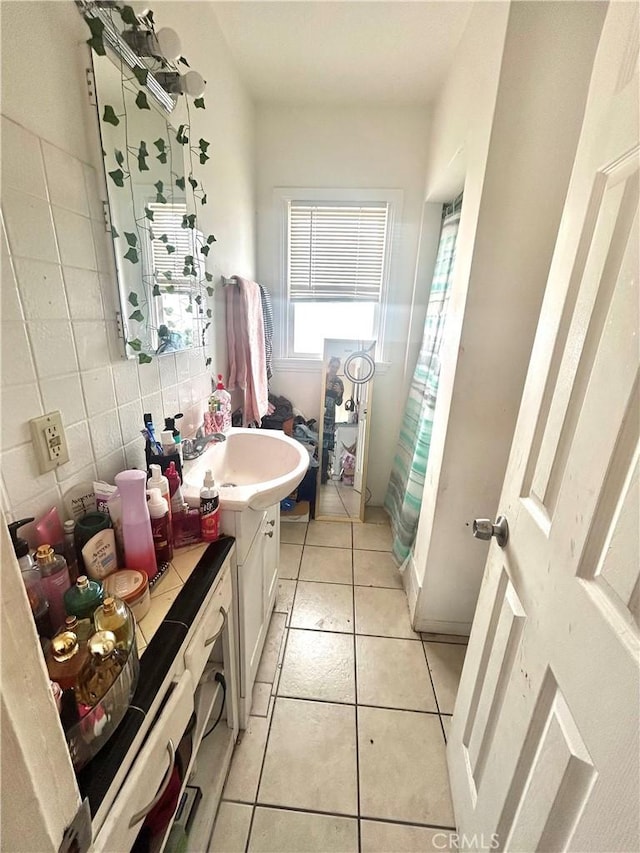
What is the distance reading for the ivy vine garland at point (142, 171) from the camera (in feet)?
2.74

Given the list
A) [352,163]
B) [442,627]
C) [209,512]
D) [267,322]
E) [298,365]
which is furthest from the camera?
[298,365]

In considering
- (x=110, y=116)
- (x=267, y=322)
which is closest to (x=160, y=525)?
(x=110, y=116)

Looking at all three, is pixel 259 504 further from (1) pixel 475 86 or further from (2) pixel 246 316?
(1) pixel 475 86

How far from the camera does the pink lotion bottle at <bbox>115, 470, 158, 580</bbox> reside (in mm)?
760

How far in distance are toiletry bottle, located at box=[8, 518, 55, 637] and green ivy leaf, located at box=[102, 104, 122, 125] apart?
0.91 m

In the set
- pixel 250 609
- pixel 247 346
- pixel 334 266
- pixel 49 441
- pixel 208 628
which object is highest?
pixel 334 266

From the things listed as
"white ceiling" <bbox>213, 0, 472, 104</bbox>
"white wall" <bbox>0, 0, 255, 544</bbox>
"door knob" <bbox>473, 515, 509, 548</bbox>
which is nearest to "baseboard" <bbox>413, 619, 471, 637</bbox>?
"door knob" <bbox>473, 515, 509, 548</bbox>

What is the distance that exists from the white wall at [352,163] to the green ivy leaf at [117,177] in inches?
61.1

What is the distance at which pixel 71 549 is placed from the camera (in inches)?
28.8

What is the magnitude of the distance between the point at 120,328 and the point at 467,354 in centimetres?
116

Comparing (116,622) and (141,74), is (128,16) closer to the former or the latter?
(141,74)

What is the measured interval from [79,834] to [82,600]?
31 cm

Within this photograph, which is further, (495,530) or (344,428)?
(344,428)

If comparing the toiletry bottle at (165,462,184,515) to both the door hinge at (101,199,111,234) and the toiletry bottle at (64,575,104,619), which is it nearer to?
the toiletry bottle at (64,575,104,619)
